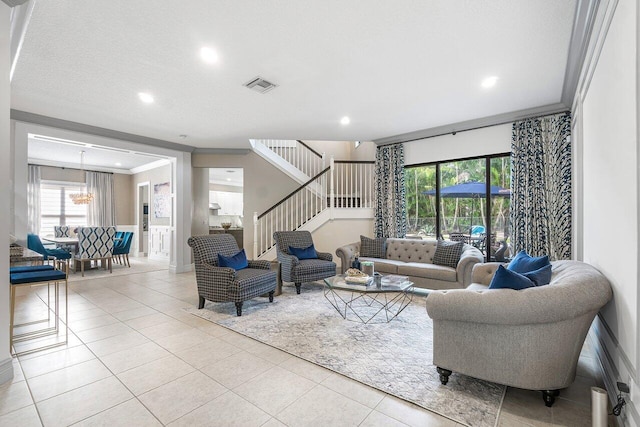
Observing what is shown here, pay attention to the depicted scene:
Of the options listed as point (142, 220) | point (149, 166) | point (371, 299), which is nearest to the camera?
point (371, 299)

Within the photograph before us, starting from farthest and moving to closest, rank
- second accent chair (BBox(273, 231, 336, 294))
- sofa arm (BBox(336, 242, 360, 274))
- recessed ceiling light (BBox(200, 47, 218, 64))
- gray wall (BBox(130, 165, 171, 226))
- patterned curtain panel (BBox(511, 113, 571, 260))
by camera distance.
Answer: gray wall (BBox(130, 165, 171, 226)) → sofa arm (BBox(336, 242, 360, 274)) → second accent chair (BBox(273, 231, 336, 294)) → patterned curtain panel (BBox(511, 113, 571, 260)) → recessed ceiling light (BBox(200, 47, 218, 64))

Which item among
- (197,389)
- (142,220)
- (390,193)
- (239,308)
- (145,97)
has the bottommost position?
(197,389)

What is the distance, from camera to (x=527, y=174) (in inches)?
175

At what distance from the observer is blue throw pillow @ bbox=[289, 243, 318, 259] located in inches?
202

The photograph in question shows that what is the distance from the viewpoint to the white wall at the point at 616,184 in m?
1.58

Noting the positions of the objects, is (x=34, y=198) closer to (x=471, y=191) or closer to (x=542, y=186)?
(x=471, y=191)

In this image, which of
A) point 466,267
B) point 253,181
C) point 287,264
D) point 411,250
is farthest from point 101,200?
point 466,267

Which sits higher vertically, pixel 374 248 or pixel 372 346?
pixel 374 248

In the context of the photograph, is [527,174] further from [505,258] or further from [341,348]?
[341,348]

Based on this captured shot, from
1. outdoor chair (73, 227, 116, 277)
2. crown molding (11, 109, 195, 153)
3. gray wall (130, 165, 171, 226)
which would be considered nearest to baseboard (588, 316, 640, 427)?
crown molding (11, 109, 195, 153)

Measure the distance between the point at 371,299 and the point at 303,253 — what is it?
1.46 meters

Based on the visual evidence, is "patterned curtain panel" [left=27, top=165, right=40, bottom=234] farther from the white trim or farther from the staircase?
the staircase

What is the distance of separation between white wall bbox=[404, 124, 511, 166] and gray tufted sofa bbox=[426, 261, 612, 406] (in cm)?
336

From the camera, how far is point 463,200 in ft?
17.9
